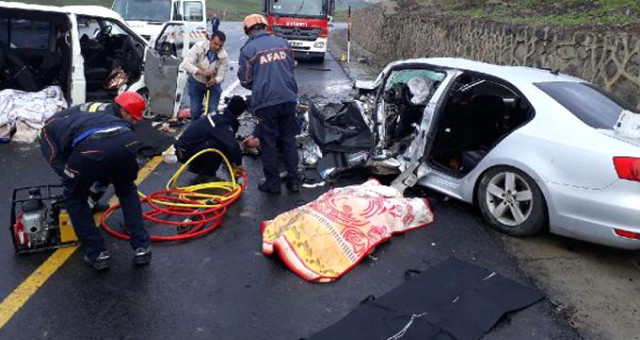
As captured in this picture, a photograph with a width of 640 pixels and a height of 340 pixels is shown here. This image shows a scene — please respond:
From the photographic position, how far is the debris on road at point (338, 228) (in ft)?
13.7

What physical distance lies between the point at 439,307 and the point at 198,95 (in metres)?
5.87

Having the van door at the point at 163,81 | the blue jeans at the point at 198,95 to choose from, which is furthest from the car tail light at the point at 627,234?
the van door at the point at 163,81

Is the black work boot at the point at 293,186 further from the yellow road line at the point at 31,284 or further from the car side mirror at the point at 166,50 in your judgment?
the car side mirror at the point at 166,50

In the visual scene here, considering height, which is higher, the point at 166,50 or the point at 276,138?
the point at 166,50

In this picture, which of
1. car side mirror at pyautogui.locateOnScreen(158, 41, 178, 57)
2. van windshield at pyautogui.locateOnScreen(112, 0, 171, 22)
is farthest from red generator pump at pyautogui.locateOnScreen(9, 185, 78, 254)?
van windshield at pyautogui.locateOnScreen(112, 0, 171, 22)

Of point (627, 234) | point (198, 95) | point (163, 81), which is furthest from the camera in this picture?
point (163, 81)

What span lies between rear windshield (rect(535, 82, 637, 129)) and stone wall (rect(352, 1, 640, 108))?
94.3 inches

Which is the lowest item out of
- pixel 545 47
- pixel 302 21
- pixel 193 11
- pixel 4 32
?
pixel 545 47

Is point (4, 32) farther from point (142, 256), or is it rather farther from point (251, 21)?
point (142, 256)

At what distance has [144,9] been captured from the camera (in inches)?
613

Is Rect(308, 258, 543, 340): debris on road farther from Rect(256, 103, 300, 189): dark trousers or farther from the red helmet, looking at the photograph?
Rect(256, 103, 300, 189): dark trousers

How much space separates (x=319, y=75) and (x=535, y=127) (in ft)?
39.1

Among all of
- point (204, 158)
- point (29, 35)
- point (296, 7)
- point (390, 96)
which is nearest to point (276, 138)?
point (204, 158)

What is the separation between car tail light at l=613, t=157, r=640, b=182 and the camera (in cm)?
407
